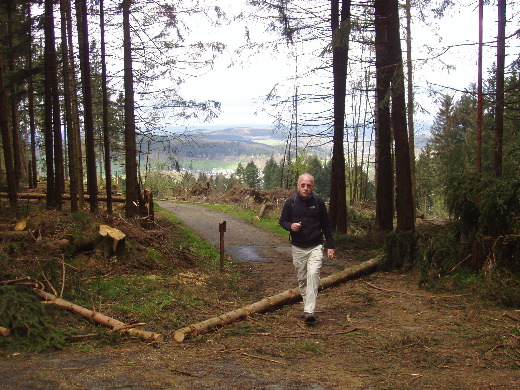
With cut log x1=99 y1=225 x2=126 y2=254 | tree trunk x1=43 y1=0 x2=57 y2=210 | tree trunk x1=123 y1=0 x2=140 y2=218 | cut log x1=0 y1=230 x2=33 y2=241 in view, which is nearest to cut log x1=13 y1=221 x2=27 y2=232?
cut log x1=0 y1=230 x2=33 y2=241

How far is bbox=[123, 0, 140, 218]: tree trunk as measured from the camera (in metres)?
15.8

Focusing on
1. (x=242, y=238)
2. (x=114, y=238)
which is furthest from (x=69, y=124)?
(x=114, y=238)

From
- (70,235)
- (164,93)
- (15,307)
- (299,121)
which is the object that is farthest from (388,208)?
(15,307)

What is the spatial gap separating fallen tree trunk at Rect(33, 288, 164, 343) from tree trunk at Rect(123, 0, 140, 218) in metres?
8.97

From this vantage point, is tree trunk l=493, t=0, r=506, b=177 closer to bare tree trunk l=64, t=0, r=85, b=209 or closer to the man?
the man

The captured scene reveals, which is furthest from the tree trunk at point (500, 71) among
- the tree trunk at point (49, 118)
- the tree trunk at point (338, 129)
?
the tree trunk at point (49, 118)

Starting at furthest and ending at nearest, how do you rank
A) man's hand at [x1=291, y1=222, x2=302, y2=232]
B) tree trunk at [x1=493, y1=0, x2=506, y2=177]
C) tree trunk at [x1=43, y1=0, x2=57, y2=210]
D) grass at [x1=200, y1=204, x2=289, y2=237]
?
grass at [x1=200, y1=204, x2=289, y2=237] → tree trunk at [x1=43, y1=0, x2=57, y2=210] → tree trunk at [x1=493, y1=0, x2=506, y2=177] → man's hand at [x1=291, y1=222, x2=302, y2=232]

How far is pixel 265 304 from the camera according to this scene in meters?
7.94

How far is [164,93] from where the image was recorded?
640 inches

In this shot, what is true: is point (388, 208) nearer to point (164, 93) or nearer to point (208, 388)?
point (164, 93)

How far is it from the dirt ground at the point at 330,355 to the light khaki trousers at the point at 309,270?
0.35 m

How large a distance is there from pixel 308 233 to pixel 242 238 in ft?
36.5

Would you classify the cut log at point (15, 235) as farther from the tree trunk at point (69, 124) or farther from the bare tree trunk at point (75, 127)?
the bare tree trunk at point (75, 127)

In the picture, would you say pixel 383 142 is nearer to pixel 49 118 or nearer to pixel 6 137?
pixel 49 118
